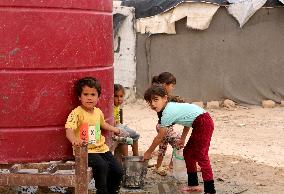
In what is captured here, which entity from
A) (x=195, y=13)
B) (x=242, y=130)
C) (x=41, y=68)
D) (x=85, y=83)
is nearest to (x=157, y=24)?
(x=195, y=13)

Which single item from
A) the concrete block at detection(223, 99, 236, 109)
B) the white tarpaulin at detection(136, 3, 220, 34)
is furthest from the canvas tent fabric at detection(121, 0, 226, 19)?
the concrete block at detection(223, 99, 236, 109)

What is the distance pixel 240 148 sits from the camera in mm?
8211

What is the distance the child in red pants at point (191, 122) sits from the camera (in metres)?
5.18

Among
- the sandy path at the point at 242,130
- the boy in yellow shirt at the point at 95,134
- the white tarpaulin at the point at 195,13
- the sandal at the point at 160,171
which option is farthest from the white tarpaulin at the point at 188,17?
the boy in yellow shirt at the point at 95,134

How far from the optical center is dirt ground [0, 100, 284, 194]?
5895 millimetres

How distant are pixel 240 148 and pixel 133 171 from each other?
3.15 meters

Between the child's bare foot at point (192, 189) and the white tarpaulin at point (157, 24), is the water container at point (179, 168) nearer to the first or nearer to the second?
the child's bare foot at point (192, 189)

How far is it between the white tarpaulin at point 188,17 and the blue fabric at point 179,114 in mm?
7950

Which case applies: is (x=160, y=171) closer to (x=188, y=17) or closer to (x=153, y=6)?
(x=188, y=17)

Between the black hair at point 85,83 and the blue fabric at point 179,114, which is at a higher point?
the black hair at point 85,83

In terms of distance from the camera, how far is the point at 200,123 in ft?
17.6

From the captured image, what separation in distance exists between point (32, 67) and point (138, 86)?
975 cm

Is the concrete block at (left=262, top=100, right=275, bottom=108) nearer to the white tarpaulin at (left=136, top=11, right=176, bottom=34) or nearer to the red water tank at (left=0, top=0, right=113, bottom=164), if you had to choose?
the white tarpaulin at (left=136, top=11, right=176, bottom=34)

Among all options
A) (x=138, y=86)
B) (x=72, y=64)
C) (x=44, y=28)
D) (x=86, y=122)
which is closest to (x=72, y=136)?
(x=86, y=122)
